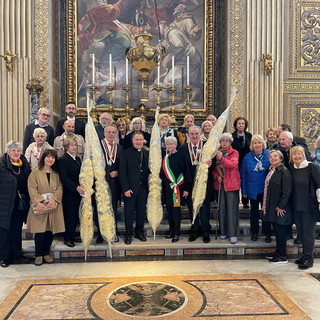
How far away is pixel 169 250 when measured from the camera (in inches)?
204

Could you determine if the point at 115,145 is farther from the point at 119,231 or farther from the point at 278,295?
the point at 278,295

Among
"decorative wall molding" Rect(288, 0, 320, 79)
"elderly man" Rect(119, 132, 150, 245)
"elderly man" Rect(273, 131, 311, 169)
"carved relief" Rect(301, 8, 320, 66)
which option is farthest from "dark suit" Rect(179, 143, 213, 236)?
"carved relief" Rect(301, 8, 320, 66)

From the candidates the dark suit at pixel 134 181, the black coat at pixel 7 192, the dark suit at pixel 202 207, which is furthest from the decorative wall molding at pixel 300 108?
the black coat at pixel 7 192

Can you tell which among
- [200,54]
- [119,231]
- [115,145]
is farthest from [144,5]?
[119,231]

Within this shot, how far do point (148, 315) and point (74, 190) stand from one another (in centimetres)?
215

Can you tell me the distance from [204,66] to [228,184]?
4570mm

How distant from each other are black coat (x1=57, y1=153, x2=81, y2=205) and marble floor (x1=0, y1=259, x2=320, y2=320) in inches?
33.7

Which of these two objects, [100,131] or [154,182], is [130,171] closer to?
[154,182]

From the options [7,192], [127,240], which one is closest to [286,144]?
[127,240]

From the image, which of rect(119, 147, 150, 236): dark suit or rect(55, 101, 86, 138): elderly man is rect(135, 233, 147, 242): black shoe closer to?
rect(119, 147, 150, 236): dark suit

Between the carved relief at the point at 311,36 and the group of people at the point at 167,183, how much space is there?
3.71 m

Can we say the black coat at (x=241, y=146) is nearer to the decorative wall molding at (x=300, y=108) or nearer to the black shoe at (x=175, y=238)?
the black shoe at (x=175, y=238)

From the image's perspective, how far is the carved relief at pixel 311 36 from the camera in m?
8.64

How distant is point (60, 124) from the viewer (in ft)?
20.1
